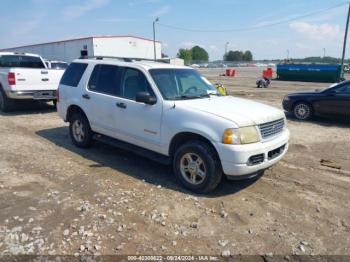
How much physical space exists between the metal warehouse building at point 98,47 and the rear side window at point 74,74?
1393 inches

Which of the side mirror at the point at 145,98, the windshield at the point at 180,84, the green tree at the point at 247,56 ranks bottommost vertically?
the side mirror at the point at 145,98

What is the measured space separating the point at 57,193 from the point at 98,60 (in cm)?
291

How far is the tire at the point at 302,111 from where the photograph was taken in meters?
10.1

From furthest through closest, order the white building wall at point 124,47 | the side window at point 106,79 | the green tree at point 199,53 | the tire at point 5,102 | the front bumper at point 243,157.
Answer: the green tree at point 199,53 → the white building wall at point 124,47 → the tire at point 5,102 → the side window at point 106,79 → the front bumper at point 243,157

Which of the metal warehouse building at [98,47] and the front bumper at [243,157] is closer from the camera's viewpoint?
the front bumper at [243,157]

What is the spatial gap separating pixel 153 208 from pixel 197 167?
0.89 metres

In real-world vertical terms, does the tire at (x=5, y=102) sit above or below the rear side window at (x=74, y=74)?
below

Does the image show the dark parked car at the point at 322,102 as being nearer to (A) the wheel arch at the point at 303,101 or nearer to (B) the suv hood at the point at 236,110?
(A) the wheel arch at the point at 303,101

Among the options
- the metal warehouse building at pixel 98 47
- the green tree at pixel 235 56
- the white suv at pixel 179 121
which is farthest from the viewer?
the green tree at pixel 235 56

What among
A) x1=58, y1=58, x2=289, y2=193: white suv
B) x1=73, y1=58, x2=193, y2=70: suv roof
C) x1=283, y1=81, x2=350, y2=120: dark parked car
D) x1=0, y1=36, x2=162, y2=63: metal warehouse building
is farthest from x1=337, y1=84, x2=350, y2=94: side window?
x1=0, y1=36, x2=162, y2=63: metal warehouse building

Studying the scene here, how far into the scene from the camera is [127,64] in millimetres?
5539

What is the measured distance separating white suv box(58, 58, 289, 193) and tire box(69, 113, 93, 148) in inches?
0.9

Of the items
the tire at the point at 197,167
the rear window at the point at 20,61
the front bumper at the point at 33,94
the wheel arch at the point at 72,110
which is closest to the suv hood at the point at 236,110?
the tire at the point at 197,167

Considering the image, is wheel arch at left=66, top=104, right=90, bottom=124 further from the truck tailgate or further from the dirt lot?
the truck tailgate
